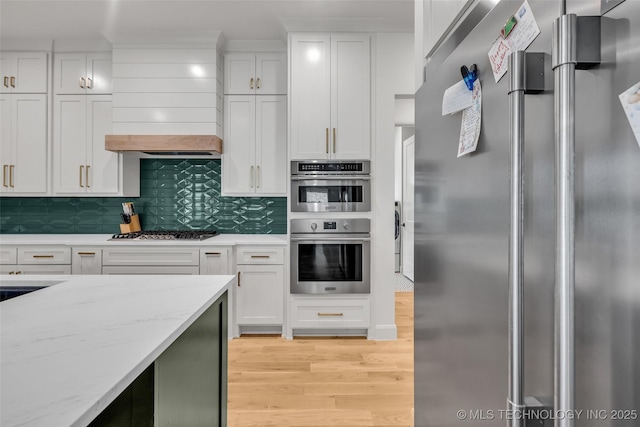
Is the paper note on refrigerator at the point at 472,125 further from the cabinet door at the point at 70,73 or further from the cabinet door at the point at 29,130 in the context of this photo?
the cabinet door at the point at 29,130

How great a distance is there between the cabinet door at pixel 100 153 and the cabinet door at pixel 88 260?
632 millimetres

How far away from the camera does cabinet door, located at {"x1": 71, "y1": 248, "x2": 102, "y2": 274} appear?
9.55 feet

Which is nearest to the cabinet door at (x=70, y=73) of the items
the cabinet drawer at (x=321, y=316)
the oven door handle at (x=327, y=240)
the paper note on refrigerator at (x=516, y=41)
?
the oven door handle at (x=327, y=240)

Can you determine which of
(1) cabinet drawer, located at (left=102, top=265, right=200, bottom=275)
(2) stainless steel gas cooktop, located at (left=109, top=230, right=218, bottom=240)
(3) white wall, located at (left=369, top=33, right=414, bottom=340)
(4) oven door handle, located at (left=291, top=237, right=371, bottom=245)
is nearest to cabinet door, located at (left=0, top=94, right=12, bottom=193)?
(2) stainless steel gas cooktop, located at (left=109, top=230, right=218, bottom=240)

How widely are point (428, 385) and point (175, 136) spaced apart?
112 inches

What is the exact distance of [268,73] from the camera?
10.7 ft

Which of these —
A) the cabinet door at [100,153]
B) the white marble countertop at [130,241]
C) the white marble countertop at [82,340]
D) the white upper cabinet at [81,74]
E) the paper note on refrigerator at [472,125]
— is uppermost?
the white upper cabinet at [81,74]

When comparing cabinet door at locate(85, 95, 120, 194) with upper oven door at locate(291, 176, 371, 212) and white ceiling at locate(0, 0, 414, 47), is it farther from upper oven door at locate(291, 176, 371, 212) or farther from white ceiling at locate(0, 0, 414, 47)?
upper oven door at locate(291, 176, 371, 212)

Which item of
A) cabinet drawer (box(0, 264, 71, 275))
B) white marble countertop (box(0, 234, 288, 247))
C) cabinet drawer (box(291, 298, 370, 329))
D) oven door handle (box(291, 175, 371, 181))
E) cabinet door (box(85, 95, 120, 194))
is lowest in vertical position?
cabinet drawer (box(291, 298, 370, 329))

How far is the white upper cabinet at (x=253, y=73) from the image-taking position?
3.27m

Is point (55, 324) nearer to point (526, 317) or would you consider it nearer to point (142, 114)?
point (526, 317)

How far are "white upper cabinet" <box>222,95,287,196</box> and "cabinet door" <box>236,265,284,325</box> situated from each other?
2.48 ft

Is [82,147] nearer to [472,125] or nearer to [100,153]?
[100,153]

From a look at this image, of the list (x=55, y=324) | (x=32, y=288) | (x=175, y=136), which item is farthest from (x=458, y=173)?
(x=175, y=136)
